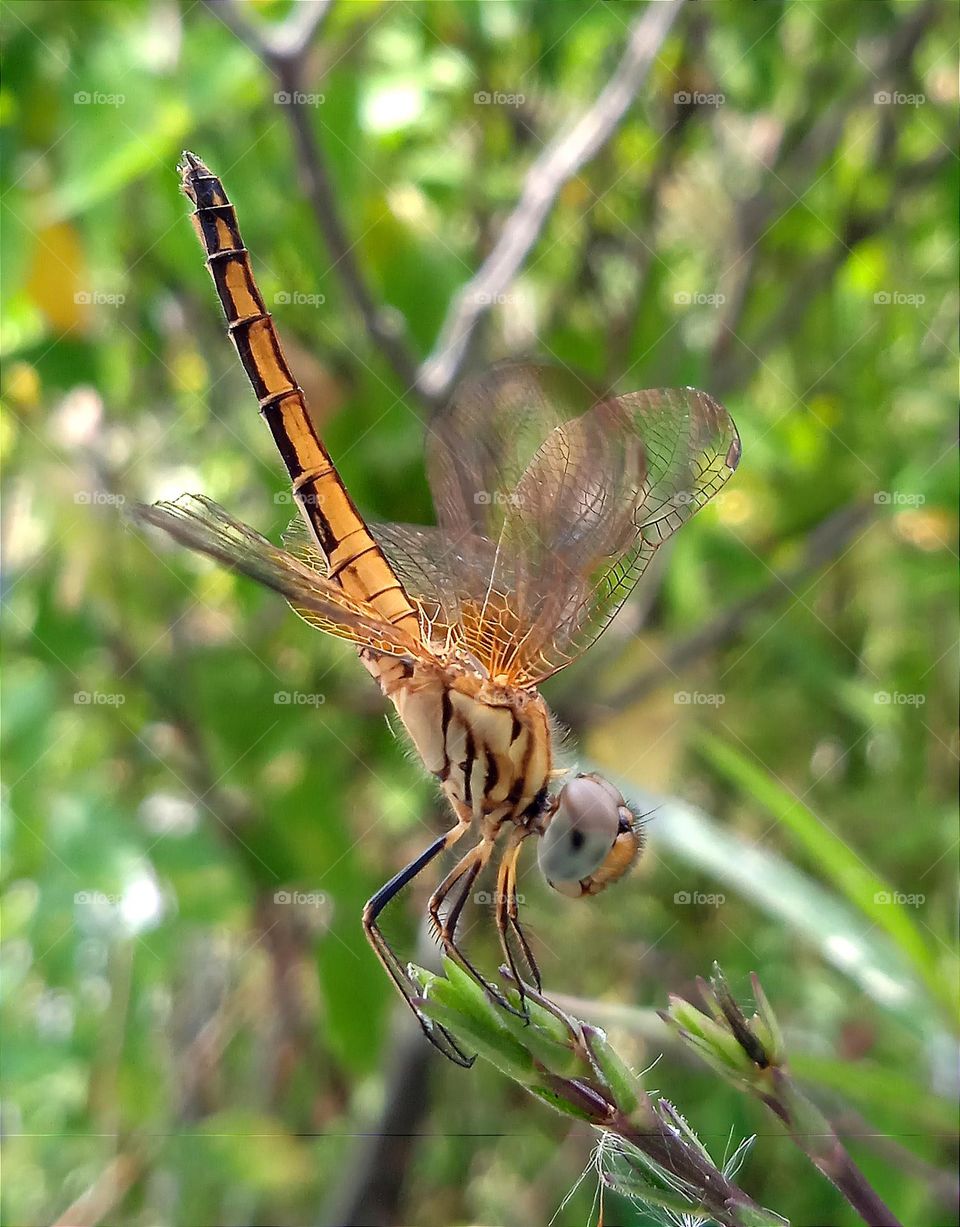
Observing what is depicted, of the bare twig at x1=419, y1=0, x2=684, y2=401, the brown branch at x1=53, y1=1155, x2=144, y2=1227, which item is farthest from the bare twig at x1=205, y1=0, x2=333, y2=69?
the brown branch at x1=53, y1=1155, x2=144, y2=1227

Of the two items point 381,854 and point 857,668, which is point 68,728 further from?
point 857,668

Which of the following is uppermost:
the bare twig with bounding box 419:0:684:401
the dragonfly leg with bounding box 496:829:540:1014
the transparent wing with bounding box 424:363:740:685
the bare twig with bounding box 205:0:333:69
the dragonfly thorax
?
the bare twig with bounding box 205:0:333:69

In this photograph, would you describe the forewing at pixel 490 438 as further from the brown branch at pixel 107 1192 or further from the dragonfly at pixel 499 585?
the brown branch at pixel 107 1192

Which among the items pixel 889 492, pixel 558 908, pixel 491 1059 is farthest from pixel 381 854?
pixel 491 1059

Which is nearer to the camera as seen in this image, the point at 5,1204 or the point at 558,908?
the point at 5,1204

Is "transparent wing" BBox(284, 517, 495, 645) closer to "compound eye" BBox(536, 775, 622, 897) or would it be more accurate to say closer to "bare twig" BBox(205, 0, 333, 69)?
"compound eye" BBox(536, 775, 622, 897)

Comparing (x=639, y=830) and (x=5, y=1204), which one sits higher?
(x=639, y=830)

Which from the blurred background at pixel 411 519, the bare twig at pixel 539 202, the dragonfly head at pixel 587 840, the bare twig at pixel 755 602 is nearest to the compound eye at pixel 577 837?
the dragonfly head at pixel 587 840
